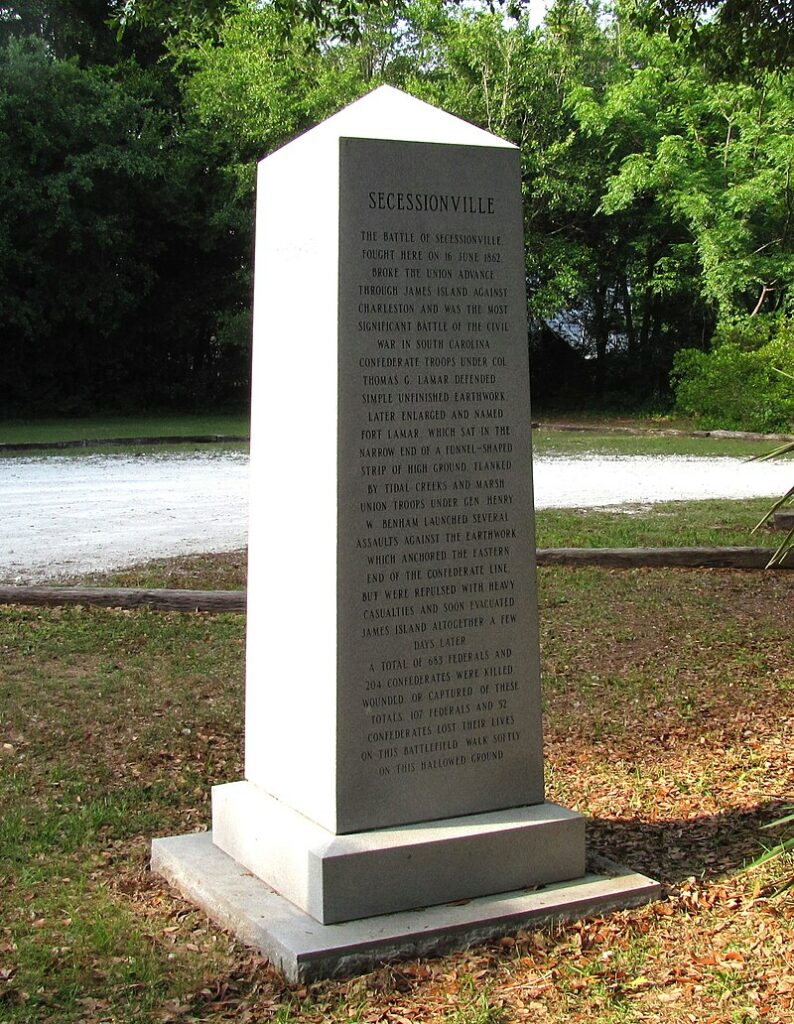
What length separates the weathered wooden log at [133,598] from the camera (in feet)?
26.3

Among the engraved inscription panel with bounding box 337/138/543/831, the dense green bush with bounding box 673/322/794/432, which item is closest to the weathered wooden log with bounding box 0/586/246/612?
the engraved inscription panel with bounding box 337/138/543/831

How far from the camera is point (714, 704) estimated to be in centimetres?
623

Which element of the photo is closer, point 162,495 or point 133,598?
point 133,598

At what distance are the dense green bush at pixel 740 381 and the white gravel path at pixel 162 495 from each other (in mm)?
5204

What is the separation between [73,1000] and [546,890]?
1.34m

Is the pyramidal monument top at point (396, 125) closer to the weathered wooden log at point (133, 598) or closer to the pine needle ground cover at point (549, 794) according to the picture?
the pine needle ground cover at point (549, 794)

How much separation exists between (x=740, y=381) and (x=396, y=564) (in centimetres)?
2259

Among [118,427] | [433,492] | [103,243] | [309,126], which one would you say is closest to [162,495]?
[433,492]

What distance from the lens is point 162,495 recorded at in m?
14.3

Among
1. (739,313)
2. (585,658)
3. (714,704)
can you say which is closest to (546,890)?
(714,704)

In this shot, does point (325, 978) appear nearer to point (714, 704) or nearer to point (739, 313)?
point (714, 704)

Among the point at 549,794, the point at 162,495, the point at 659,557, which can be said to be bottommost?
the point at 549,794

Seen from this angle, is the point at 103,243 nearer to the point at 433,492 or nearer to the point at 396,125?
the point at 396,125

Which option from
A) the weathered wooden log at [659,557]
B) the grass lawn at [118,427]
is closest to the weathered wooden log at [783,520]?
the weathered wooden log at [659,557]
